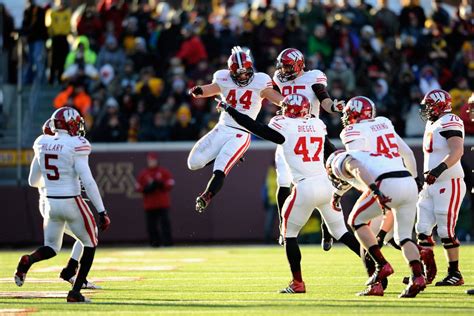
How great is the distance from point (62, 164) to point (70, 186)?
0.21 meters

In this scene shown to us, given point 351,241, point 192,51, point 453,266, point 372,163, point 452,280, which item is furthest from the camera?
point 192,51

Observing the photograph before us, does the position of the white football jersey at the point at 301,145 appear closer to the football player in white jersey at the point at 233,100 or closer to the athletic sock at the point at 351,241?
the athletic sock at the point at 351,241

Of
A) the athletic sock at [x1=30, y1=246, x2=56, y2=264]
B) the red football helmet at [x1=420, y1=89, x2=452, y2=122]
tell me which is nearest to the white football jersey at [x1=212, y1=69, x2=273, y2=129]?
the red football helmet at [x1=420, y1=89, x2=452, y2=122]

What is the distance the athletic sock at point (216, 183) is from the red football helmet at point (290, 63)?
128 centimetres

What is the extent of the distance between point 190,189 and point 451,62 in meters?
5.33

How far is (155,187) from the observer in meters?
21.9

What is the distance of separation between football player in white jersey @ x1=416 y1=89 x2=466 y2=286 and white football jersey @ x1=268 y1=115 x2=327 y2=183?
1.30m

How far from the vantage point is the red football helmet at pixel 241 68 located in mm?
13039

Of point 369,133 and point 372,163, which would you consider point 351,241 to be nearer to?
point 369,133

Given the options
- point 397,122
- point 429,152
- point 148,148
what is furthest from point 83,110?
point 429,152

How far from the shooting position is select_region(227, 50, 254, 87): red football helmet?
13039 mm

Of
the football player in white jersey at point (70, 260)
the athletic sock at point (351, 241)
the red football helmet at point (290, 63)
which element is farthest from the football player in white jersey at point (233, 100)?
the athletic sock at point (351, 241)

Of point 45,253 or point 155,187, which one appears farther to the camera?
point 155,187

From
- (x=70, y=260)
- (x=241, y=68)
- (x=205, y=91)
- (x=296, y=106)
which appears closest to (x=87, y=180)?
(x=70, y=260)
